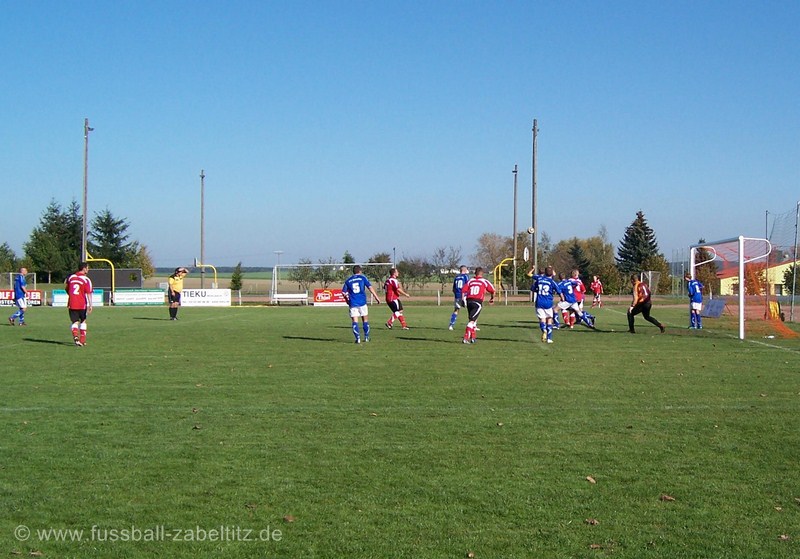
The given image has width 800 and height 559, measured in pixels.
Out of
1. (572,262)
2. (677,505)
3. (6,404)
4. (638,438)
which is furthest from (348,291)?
(572,262)

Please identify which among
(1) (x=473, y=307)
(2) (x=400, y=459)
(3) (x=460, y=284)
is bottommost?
(2) (x=400, y=459)

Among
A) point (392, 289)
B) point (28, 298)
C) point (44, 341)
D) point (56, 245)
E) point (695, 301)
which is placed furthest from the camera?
point (56, 245)

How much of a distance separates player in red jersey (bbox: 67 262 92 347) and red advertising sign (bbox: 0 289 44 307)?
27.6 m

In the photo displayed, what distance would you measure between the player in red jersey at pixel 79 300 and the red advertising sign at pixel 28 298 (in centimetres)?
2764

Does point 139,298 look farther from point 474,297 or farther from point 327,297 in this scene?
point 474,297

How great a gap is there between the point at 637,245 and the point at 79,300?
67314 mm

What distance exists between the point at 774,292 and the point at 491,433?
22427 millimetres

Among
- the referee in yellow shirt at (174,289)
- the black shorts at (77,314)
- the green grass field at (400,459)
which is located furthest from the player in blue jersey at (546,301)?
the referee in yellow shirt at (174,289)

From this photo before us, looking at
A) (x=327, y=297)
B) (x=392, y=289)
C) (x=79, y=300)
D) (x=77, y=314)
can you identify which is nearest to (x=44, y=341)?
(x=77, y=314)

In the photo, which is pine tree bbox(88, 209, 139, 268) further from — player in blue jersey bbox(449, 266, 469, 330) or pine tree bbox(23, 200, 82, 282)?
player in blue jersey bbox(449, 266, 469, 330)

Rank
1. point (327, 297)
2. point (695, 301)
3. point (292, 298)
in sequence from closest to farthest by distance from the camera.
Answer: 1. point (695, 301)
2. point (327, 297)
3. point (292, 298)

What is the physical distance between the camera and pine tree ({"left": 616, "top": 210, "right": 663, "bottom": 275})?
7694cm

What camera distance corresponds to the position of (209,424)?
344 inches

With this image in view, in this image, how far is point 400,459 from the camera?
719 centimetres
